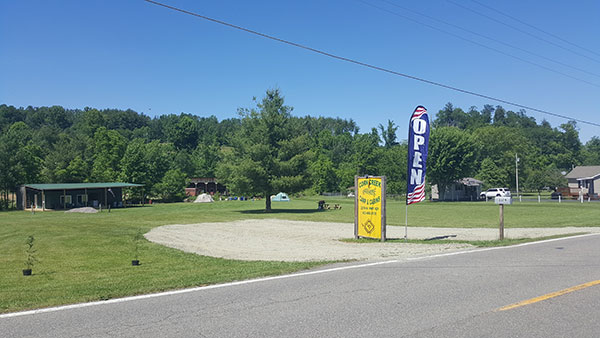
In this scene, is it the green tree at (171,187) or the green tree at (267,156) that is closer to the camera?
the green tree at (267,156)

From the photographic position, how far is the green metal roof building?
59.5 meters

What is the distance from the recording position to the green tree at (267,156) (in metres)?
48.5

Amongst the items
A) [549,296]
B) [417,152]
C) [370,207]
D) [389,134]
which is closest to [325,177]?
[389,134]

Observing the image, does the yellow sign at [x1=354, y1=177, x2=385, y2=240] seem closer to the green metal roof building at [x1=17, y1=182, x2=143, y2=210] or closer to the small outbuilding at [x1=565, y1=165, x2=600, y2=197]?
the green metal roof building at [x1=17, y1=182, x2=143, y2=210]

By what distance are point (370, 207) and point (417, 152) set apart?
2953 millimetres

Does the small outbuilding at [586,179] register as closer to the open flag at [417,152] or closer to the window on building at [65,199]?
the open flag at [417,152]

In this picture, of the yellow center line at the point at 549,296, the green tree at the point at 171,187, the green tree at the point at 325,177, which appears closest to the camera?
the yellow center line at the point at 549,296

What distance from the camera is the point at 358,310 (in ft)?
22.9

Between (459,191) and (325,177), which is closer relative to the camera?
(459,191)

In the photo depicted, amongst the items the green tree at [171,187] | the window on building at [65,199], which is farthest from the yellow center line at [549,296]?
the green tree at [171,187]

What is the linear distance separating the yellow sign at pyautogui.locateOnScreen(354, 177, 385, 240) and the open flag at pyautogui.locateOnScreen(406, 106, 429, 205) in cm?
115

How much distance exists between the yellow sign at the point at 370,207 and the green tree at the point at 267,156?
2955cm

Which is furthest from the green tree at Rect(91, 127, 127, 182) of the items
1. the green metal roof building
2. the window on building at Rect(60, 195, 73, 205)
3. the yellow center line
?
the yellow center line

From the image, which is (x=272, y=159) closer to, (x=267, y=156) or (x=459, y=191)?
(x=267, y=156)
